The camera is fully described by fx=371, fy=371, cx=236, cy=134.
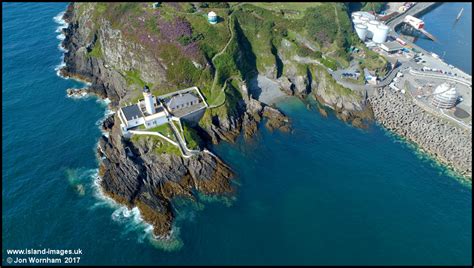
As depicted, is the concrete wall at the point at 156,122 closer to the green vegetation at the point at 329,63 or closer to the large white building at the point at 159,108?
the large white building at the point at 159,108

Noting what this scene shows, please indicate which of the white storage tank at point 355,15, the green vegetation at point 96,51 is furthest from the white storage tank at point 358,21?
the green vegetation at point 96,51

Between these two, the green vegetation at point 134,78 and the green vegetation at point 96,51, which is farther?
the green vegetation at point 96,51

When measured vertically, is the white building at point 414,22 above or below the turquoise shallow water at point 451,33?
above

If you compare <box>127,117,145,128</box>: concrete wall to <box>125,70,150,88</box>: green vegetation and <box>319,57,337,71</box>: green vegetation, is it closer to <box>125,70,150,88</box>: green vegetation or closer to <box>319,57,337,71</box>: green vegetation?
<box>125,70,150,88</box>: green vegetation

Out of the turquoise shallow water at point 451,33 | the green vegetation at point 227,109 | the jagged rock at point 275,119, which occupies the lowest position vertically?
the jagged rock at point 275,119

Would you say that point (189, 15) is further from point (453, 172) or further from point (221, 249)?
point (453, 172)

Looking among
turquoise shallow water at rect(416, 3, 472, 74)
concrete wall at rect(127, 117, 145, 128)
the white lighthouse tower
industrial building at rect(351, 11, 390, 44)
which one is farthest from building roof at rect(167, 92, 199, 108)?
turquoise shallow water at rect(416, 3, 472, 74)

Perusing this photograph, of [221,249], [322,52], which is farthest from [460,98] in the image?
[221,249]

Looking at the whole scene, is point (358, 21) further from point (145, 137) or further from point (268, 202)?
point (145, 137)
